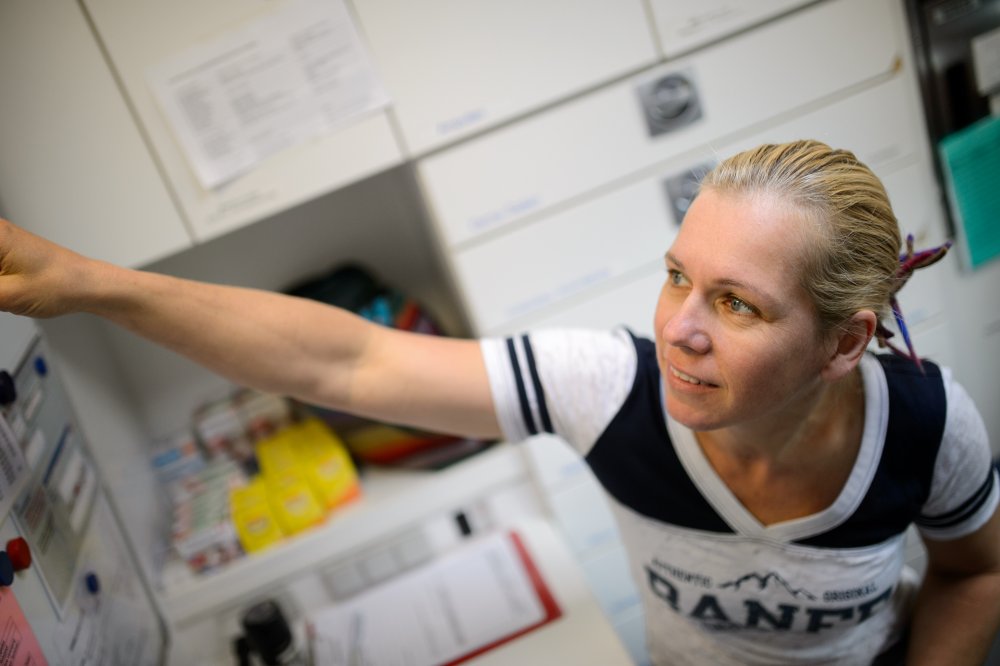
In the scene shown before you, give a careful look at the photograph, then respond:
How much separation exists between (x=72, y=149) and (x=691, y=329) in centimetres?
97

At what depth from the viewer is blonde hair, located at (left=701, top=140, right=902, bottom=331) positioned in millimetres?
669

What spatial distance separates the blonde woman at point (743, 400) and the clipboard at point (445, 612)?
26cm

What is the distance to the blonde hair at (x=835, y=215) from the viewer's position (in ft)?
2.19

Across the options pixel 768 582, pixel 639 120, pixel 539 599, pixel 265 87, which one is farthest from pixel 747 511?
pixel 265 87

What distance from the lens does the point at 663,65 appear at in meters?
1.20

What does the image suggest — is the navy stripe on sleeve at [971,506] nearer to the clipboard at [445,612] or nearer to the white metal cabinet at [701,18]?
the clipboard at [445,612]

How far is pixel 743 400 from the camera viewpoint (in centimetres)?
72

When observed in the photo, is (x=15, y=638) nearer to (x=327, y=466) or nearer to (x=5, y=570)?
(x=5, y=570)

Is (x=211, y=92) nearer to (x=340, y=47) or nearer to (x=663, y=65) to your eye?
(x=340, y=47)

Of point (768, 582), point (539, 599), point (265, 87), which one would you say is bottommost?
point (539, 599)

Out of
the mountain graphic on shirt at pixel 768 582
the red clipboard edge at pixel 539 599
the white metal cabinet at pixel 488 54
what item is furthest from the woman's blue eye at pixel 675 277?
the red clipboard edge at pixel 539 599

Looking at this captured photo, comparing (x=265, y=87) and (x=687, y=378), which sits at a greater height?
(x=265, y=87)

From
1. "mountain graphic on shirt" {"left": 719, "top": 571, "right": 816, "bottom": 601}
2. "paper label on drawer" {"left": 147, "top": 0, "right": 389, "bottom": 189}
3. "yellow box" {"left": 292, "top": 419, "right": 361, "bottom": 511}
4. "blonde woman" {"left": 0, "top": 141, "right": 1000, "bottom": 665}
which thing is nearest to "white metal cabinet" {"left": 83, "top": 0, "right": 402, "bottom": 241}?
"paper label on drawer" {"left": 147, "top": 0, "right": 389, "bottom": 189}

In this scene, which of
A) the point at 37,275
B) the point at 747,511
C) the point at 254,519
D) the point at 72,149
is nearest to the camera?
the point at 37,275
